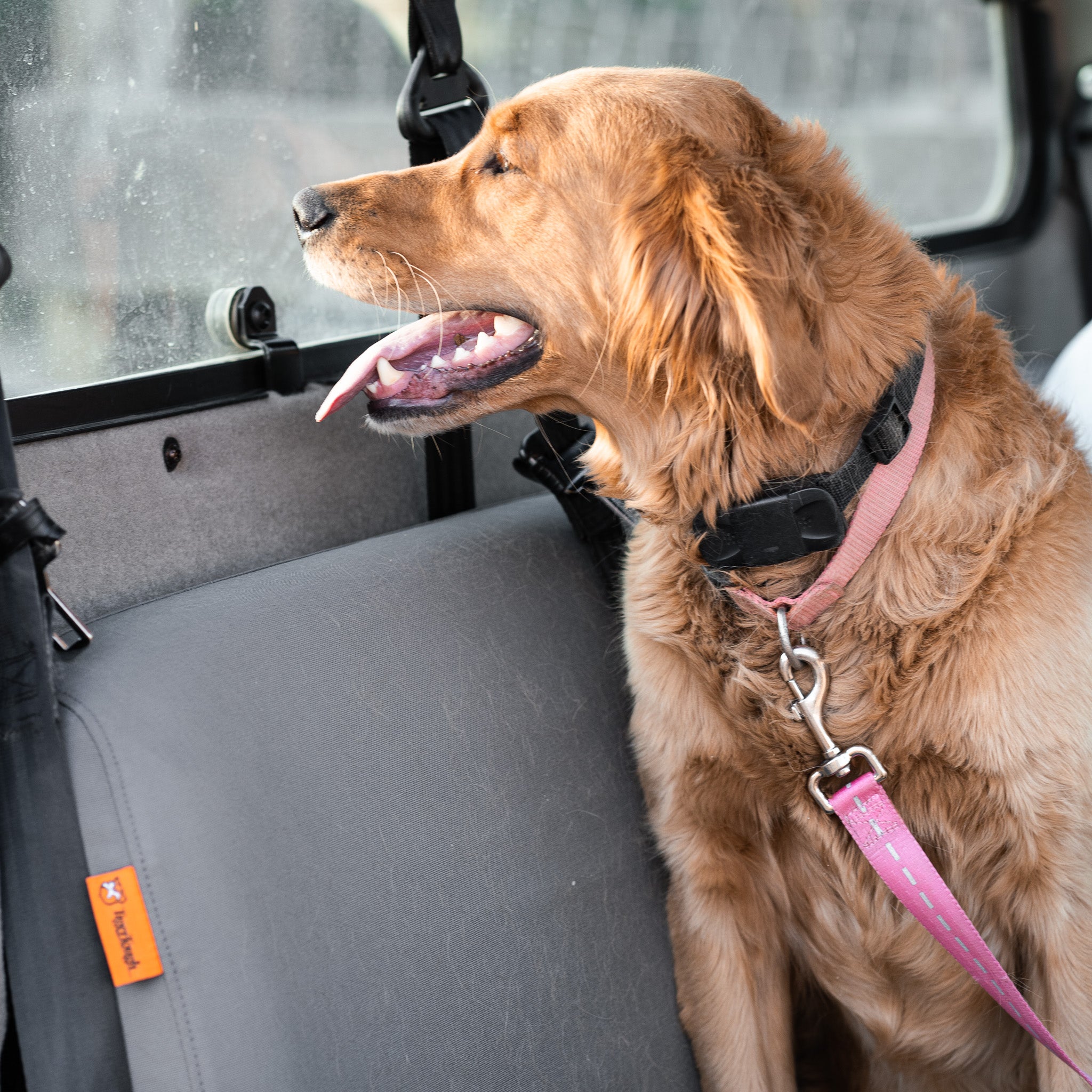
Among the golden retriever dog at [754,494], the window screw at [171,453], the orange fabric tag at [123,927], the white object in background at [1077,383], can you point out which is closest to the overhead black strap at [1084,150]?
the white object in background at [1077,383]

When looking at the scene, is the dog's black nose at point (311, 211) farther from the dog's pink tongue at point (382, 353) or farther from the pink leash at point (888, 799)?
the pink leash at point (888, 799)

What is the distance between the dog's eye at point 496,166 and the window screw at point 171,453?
59 cm

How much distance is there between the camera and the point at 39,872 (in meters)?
1.02

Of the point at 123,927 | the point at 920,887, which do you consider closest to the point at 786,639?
the point at 920,887

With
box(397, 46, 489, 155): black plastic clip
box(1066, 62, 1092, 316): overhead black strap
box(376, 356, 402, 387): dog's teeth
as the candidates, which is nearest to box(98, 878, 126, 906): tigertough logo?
box(376, 356, 402, 387): dog's teeth

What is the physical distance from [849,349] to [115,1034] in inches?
42.6

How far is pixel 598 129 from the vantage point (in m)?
1.30

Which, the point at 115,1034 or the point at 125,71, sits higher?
the point at 125,71

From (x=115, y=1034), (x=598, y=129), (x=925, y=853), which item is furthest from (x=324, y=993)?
(x=598, y=129)

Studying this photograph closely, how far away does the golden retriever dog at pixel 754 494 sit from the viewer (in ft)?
3.93

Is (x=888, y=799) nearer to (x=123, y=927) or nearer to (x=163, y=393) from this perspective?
(x=123, y=927)

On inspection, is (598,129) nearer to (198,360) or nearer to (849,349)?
(849,349)

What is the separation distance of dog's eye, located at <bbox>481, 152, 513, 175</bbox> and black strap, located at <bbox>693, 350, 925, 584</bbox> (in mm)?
550

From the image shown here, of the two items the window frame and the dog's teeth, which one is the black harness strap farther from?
the window frame
